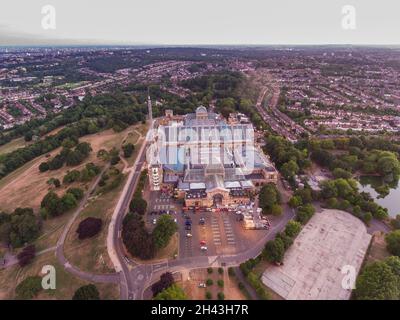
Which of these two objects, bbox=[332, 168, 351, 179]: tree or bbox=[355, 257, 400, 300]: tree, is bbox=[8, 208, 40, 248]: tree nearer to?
bbox=[355, 257, 400, 300]: tree

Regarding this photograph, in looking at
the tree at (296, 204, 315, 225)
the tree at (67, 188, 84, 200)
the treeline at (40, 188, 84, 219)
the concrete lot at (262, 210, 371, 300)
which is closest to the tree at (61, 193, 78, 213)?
the treeline at (40, 188, 84, 219)

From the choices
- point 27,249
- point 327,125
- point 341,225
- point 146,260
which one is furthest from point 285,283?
point 327,125

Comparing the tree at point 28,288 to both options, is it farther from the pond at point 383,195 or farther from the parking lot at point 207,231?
the pond at point 383,195

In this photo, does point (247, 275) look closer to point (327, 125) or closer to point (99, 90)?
point (327, 125)

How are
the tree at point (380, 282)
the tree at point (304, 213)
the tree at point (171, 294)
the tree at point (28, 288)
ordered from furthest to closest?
the tree at point (304, 213) < the tree at point (28, 288) < the tree at point (380, 282) < the tree at point (171, 294)

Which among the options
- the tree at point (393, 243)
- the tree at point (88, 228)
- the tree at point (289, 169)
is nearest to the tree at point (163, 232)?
the tree at point (88, 228)

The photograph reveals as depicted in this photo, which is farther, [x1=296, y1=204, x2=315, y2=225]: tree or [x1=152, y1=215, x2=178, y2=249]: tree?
[x1=296, y1=204, x2=315, y2=225]: tree

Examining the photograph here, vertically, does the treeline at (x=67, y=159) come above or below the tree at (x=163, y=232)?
above
